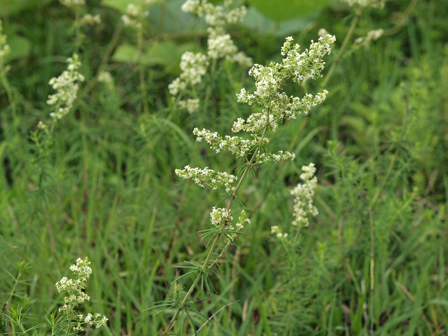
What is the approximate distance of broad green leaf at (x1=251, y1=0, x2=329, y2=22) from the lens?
427 cm

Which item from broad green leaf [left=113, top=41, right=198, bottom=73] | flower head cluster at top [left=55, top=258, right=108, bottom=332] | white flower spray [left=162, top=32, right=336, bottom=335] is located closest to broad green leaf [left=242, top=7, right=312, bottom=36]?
broad green leaf [left=113, top=41, right=198, bottom=73]

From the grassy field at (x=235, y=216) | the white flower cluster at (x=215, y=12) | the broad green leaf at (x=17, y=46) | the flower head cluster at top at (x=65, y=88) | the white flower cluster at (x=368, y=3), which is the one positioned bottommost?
the grassy field at (x=235, y=216)

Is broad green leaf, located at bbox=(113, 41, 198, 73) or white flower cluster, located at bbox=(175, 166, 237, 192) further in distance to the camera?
broad green leaf, located at bbox=(113, 41, 198, 73)

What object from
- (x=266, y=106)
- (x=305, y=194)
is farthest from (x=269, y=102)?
(x=305, y=194)

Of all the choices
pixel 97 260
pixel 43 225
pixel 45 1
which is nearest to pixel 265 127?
pixel 97 260

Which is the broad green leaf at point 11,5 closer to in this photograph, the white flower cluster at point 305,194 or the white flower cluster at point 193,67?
the white flower cluster at point 193,67

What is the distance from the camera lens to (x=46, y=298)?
8.39ft

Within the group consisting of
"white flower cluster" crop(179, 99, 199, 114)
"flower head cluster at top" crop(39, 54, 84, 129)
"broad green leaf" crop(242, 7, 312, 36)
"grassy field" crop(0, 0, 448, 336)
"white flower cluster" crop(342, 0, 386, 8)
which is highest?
"white flower cluster" crop(342, 0, 386, 8)

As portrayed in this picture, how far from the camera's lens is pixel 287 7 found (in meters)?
4.32

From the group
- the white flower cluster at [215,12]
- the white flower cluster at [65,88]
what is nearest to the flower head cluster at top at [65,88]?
the white flower cluster at [65,88]

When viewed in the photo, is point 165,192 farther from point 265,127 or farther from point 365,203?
point 265,127

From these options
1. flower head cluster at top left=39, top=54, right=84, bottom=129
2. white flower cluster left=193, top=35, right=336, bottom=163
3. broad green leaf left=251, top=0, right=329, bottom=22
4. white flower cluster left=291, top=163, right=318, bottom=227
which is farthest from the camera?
broad green leaf left=251, top=0, right=329, bottom=22

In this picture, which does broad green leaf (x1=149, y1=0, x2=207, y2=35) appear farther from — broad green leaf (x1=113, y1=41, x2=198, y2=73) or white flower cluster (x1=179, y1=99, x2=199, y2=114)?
white flower cluster (x1=179, y1=99, x2=199, y2=114)

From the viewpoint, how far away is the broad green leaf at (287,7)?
4270mm
